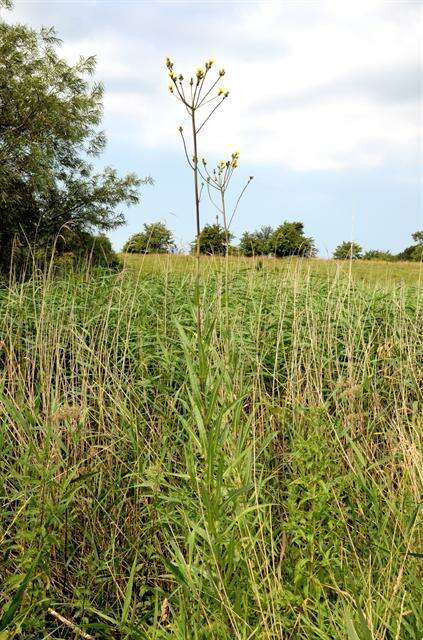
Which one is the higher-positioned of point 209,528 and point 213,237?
point 213,237

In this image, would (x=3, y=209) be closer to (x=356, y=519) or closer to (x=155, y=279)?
(x=155, y=279)

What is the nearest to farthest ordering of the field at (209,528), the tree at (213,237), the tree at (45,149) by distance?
the field at (209,528) < the tree at (213,237) < the tree at (45,149)

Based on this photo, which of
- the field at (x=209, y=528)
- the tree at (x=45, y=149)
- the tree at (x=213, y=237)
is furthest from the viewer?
the tree at (x=45, y=149)

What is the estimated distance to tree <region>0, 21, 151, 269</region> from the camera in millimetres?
9578

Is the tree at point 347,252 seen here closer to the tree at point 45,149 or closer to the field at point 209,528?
the field at point 209,528

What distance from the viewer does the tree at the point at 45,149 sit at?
9578 millimetres

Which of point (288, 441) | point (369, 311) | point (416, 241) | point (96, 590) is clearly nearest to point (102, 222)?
point (369, 311)

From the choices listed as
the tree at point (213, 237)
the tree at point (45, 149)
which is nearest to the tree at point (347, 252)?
the tree at point (213, 237)

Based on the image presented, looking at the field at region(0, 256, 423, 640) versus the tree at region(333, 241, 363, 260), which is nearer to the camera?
the field at region(0, 256, 423, 640)

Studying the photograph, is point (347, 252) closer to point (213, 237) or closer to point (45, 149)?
point (213, 237)

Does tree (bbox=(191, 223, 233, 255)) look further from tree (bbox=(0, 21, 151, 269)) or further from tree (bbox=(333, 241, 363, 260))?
tree (bbox=(0, 21, 151, 269))

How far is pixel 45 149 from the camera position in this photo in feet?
32.4

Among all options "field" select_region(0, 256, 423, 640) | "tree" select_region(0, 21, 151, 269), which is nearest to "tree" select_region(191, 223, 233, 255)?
"field" select_region(0, 256, 423, 640)

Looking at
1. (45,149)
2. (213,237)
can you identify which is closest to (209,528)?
(213,237)
